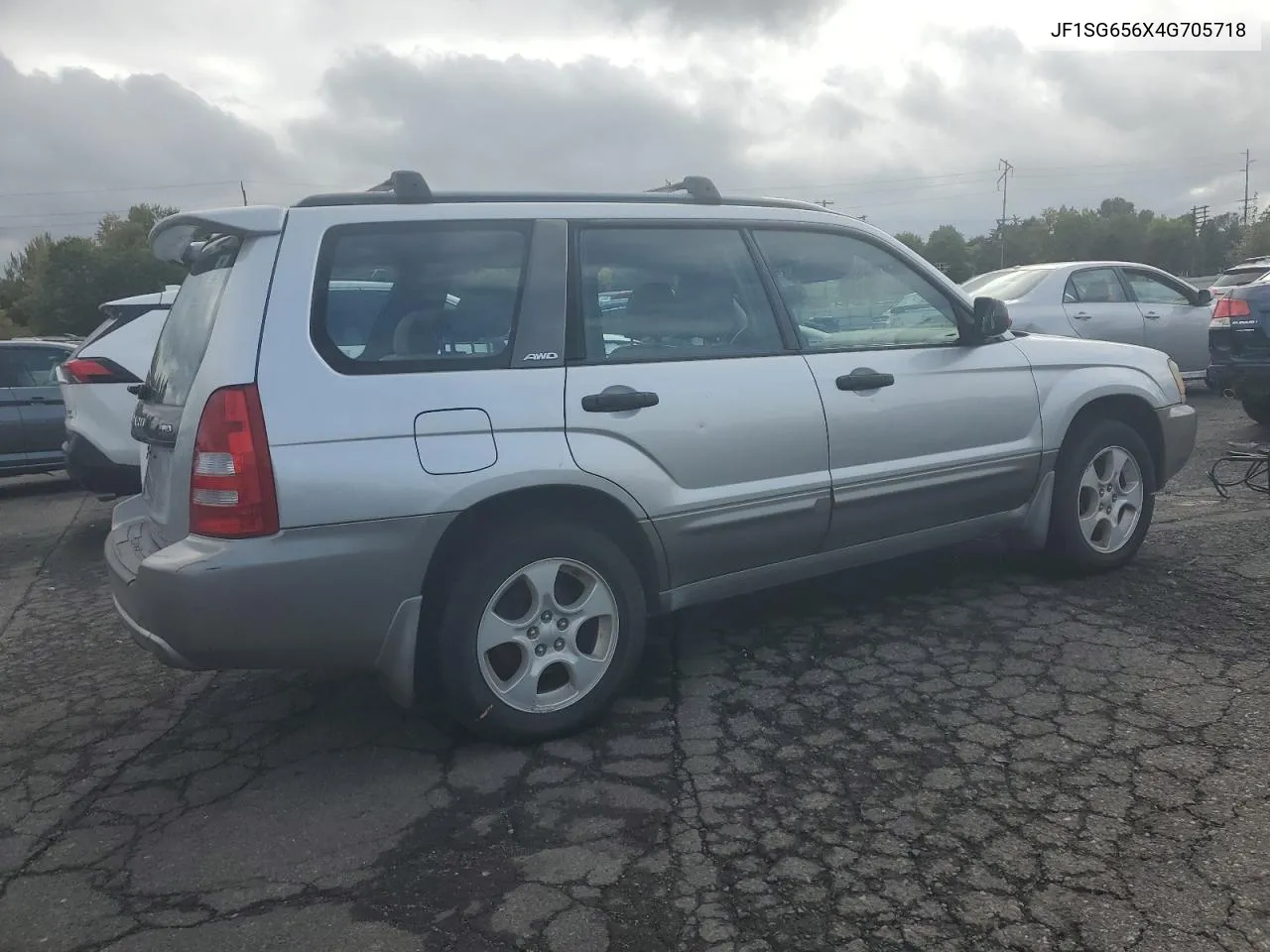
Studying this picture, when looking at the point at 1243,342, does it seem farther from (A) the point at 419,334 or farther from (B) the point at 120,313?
(B) the point at 120,313

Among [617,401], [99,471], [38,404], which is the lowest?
[99,471]

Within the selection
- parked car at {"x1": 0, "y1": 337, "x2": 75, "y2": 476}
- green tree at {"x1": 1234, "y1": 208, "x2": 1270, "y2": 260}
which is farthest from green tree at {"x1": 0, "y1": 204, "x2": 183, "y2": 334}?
green tree at {"x1": 1234, "y1": 208, "x2": 1270, "y2": 260}

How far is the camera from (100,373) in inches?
297

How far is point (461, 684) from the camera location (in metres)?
3.44

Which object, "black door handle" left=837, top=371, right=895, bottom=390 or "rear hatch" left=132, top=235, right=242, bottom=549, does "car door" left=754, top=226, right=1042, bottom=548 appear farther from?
"rear hatch" left=132, top=235, right=242, bottom=549

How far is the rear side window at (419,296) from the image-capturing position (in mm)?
3381

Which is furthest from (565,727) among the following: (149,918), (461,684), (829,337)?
(829,337)

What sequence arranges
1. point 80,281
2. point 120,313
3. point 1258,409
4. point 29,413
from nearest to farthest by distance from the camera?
1. point 120,313
2. point 1258,409
3. point 29,413
4. point 80,281

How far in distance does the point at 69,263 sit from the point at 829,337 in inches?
2404

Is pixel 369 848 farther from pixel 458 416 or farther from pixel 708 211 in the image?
pixel 708 211

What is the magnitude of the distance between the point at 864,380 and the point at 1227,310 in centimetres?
638

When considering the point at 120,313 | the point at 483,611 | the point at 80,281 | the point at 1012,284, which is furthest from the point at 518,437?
the point at 80,281

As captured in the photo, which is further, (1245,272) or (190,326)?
(1245,272)

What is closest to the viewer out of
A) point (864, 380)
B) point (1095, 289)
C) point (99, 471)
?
point (864, 380)
